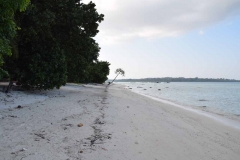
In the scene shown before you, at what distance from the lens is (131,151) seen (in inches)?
199

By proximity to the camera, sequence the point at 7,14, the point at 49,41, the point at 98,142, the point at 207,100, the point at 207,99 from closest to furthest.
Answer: the point at 7,14 < the point at 98,142 < the point at 49,41 < the point at 207,100 < the point at 207,99

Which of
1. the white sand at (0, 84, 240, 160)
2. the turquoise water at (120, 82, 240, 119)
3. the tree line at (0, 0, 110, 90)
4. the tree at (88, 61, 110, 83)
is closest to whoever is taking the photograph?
the white sand at (0, 84, 240, 160)

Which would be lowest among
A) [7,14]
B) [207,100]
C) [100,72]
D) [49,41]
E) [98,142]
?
[207,100]

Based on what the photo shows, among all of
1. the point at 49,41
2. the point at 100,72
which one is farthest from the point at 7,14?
the point at 100,72

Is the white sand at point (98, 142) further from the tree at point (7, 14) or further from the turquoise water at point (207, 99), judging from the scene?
the turquoise water at point (207, 99)

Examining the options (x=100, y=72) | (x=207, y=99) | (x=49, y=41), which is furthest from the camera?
(x=100, y=72)

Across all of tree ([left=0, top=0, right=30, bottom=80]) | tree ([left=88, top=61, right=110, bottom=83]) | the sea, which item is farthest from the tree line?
tree ([left=88, top=61, right=110, bottom=83])

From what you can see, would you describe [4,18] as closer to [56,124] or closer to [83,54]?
[56,124]

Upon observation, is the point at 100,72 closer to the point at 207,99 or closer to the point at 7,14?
the point at 207,99

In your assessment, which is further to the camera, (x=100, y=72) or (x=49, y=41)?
(x=100, y=72)

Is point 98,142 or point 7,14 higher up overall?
point 7,14

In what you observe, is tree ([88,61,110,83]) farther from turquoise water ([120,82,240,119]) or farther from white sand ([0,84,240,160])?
white sand ([0,84,240,160])

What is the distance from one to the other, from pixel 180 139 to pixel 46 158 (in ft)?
14.1

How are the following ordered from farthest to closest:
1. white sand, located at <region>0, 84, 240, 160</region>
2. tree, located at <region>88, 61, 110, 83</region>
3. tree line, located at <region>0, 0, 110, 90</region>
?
1. tree, located at <region>88, 61, 110, 83</region>
2. tree line, located at <region>0, 0, 110, 90</region>
3. white sand, located at <region>0, 84, 240, 160</region>
